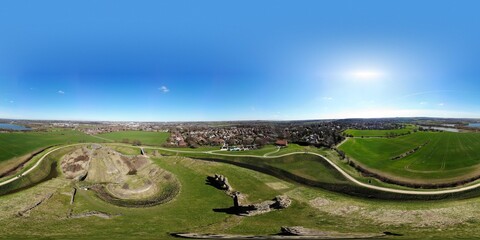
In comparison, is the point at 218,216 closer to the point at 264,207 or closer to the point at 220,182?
the point at 264,207

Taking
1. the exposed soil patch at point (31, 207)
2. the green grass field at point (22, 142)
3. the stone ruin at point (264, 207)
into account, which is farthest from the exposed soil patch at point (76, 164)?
the stone ruin at point (264, 207)

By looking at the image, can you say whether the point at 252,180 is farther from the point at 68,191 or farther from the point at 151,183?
the point at 68,191

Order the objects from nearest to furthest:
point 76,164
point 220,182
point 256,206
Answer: point 256,206 < point 220,182 < point 76,164

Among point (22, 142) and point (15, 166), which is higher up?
point (22, 142)

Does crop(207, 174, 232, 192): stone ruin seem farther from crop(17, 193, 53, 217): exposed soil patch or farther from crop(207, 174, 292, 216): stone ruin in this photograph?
crop(17, 193, 53, 217): exposed soil patch

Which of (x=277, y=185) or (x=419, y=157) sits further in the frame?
(x=419, y=157)

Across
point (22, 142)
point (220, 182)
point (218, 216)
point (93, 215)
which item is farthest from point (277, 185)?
point (22, 142)

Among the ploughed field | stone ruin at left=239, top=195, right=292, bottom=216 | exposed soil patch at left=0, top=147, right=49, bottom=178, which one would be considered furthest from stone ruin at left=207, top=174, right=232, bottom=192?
exposed soil patch at left=0, top=147, right=49, bottom=178
